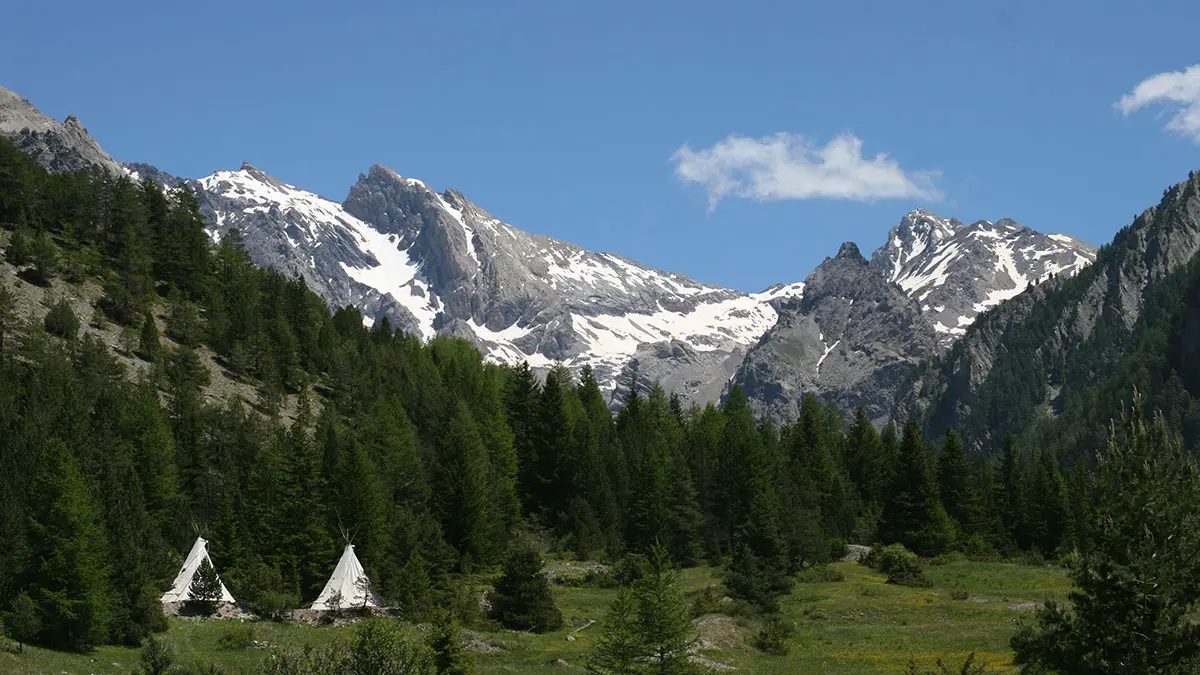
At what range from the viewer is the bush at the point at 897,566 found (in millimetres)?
89062

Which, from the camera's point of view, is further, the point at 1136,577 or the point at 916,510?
the point at 916,510

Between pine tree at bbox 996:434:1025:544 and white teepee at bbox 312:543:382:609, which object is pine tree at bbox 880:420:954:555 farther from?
white teepee at bbox 312:543:382:609

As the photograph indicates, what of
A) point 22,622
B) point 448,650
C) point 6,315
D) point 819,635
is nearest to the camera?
point 448,650

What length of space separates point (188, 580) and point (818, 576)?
44.6 m

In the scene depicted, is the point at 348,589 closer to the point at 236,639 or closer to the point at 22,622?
the point at 236,639

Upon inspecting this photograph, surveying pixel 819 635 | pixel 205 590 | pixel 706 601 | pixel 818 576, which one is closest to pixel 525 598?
pixel 706 601

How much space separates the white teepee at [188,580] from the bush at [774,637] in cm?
3219

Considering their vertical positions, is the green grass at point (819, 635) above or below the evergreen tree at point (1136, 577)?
below

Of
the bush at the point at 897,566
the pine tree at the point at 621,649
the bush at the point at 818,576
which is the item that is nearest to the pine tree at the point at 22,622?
the pine tree at the point at 621,649

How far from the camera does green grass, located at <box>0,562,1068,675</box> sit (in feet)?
181

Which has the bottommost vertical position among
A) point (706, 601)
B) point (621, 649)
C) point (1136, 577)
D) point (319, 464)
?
point (621, 649)

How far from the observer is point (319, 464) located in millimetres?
90875

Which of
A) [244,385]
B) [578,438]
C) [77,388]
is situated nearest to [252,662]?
[77,388]

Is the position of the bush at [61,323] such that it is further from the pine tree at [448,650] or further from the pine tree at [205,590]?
the pine tree at [448,650]
